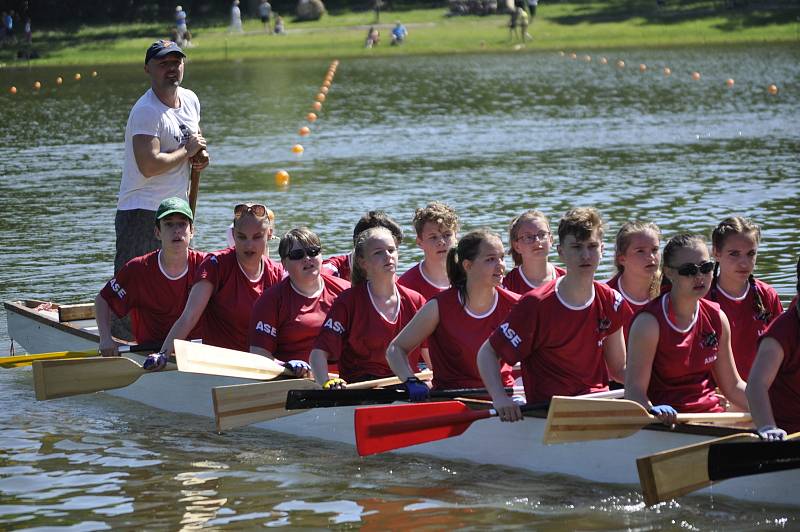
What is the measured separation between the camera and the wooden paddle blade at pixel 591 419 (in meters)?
6.59

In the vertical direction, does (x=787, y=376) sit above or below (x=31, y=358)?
above

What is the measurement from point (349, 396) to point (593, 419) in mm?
1655

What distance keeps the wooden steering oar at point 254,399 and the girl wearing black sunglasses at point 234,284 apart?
942 millimetres

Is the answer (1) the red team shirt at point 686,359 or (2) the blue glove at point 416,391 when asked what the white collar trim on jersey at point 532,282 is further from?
(1) the red team shirt at point 686,359

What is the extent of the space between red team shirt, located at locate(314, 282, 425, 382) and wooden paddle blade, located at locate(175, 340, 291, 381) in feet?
1.42

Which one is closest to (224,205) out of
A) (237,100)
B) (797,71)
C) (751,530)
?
(751,530)

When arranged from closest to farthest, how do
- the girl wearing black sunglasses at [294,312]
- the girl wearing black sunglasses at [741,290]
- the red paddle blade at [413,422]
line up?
the red paddle blade at [413,422], the girl wearing black sunglasses at [741,290], the girl wearing black sunglasses at [294,312]

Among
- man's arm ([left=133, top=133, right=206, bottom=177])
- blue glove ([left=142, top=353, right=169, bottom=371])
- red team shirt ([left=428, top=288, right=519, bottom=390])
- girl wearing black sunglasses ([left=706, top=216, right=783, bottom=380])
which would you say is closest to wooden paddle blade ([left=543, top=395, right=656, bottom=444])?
red team shirt ([left=428, top=288, right=519, bottom=390])

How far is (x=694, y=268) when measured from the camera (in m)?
6.73

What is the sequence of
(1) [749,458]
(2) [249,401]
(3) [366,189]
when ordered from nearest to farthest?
(1) [749,458]
(2) [249,401]
(3) [366,189]

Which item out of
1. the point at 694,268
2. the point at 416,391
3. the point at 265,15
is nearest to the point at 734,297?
the point at 694,268

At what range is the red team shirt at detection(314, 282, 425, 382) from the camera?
7.99 m

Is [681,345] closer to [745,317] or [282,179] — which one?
[745,317]

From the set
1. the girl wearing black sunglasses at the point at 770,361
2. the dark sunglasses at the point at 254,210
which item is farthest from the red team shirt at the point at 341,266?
the girl wearing black sunglasses at the point at 770,361
